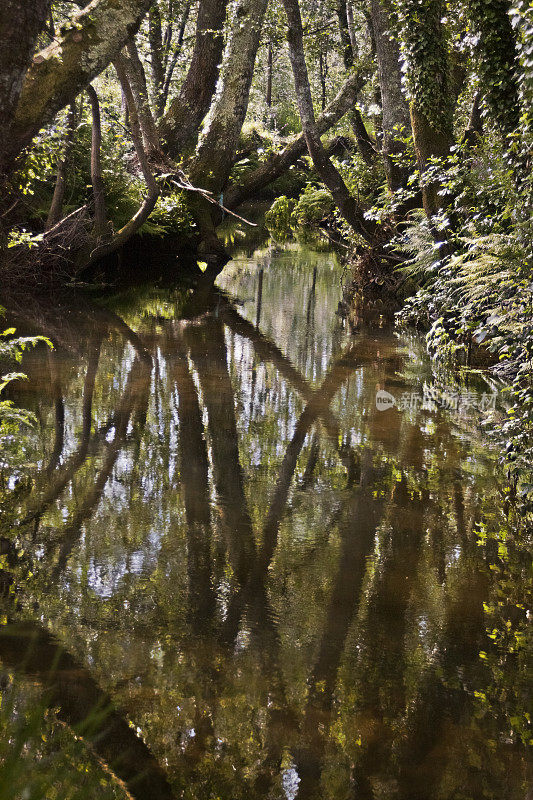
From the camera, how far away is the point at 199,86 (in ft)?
52.6

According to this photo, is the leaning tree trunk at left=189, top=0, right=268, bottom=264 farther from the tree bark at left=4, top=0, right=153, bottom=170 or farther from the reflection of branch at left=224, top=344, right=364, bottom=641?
the tree bark at left=4, top=0, right=153, bottom=170

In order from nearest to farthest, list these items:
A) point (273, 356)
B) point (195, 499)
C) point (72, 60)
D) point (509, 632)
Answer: point (509, 632)
point (195, 499)
point (72, 60)
point (273, 356)

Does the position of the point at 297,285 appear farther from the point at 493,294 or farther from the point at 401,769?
the point at 401,769

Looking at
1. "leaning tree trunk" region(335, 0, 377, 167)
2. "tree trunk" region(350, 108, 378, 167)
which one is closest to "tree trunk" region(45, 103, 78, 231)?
"leaning tree trunk" region(335, 0, 377, 167)

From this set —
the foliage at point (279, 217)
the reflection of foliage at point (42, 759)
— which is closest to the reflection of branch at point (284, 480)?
the reflection of foliage at point (42, 759)

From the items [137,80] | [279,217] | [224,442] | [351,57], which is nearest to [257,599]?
[224,442]

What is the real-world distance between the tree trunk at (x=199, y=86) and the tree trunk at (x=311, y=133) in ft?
14.8

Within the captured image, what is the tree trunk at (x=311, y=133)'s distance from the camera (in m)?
10.9

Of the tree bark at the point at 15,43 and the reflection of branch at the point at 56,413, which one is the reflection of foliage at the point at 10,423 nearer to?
the reflection of branch at the point at 56,413

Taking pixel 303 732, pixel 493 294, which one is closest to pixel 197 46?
pixel 493 294

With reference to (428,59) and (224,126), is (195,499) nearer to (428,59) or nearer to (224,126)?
(428,59)

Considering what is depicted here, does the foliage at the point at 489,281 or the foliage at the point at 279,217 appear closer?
the foliage at the point at 489,281

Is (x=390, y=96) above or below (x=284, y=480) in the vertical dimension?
above

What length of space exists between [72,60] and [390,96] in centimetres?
730
